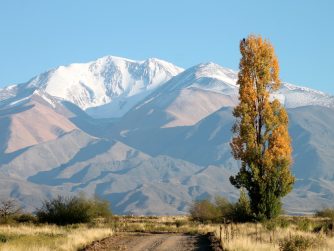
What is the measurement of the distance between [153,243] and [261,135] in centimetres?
1946

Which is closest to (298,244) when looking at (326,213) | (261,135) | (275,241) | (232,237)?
(275,241)

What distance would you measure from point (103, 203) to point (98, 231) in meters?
30.8

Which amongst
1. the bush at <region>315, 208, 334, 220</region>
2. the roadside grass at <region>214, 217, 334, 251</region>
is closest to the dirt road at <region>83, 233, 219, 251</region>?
the roadside grass at <region>214, 217, 334, 251</region>

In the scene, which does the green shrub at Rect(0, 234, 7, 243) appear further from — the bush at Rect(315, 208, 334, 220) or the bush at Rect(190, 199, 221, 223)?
the bush at Rect(315, 208, 334, 220)

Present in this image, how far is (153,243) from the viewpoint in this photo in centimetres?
3578

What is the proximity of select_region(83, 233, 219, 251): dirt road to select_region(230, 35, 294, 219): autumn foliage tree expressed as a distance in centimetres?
1140

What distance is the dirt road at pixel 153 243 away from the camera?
1305 inches

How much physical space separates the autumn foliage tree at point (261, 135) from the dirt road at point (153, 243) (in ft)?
37.4

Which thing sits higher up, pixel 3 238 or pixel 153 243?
pixel 3 238

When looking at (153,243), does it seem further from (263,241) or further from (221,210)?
(221,210)

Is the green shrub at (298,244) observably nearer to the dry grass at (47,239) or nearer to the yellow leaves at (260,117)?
the dry grass at (47,239)

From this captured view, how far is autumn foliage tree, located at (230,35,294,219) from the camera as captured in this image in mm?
51156

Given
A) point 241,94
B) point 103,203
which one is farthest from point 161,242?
point 103,203

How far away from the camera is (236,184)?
5238cm
